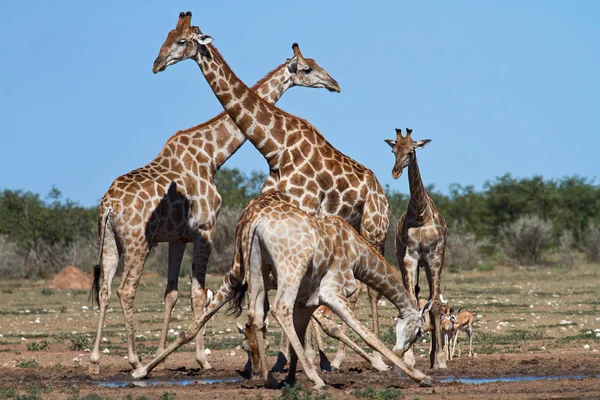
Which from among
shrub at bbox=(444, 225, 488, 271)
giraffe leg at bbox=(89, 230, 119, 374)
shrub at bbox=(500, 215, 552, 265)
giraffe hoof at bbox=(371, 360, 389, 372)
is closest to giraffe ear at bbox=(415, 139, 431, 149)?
giraffe hoof at bbox=(371, 360, 389, 372)

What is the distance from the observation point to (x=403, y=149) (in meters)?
12.6

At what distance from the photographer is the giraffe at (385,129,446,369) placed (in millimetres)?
12695

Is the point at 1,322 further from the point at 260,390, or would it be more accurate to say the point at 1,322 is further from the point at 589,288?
the point at 589,288

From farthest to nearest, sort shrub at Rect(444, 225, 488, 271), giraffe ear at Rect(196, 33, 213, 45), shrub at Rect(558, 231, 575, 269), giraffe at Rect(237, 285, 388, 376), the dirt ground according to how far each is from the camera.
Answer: shrub at Rect(444, 225, 488, 271)
shrub at Rect(558, 231, 575, 269)
giraffe ear at Rect(196, 33, 213, 45)
giraffe at Rect(237, 285, 388, 376)
the dirt ground

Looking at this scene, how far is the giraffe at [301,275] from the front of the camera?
1000cm

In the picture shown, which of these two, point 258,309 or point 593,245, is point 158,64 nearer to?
point 258,309

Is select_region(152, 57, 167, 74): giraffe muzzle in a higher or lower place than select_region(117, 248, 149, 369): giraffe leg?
higher

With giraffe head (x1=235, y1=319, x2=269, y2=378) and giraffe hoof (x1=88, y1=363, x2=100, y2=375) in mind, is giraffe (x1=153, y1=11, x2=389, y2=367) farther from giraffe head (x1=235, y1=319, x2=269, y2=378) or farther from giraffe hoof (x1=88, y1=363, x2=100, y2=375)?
giraffe hoof (x1=88, y1=363, x2=100, y2=375)

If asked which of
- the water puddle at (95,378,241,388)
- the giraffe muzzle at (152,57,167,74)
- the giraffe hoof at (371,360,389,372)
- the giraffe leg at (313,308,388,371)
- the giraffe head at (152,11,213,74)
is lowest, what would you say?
the water puddle at (95,378,241,388)

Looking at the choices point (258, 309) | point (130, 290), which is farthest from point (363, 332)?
point (130, 290)

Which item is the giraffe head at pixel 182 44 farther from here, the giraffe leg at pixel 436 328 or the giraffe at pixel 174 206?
the giraffe leg at pixel 436 328

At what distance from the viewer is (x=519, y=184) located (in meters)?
48.8

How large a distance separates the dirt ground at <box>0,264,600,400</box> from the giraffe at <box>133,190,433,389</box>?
50cm

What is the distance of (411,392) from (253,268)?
1913 mm
